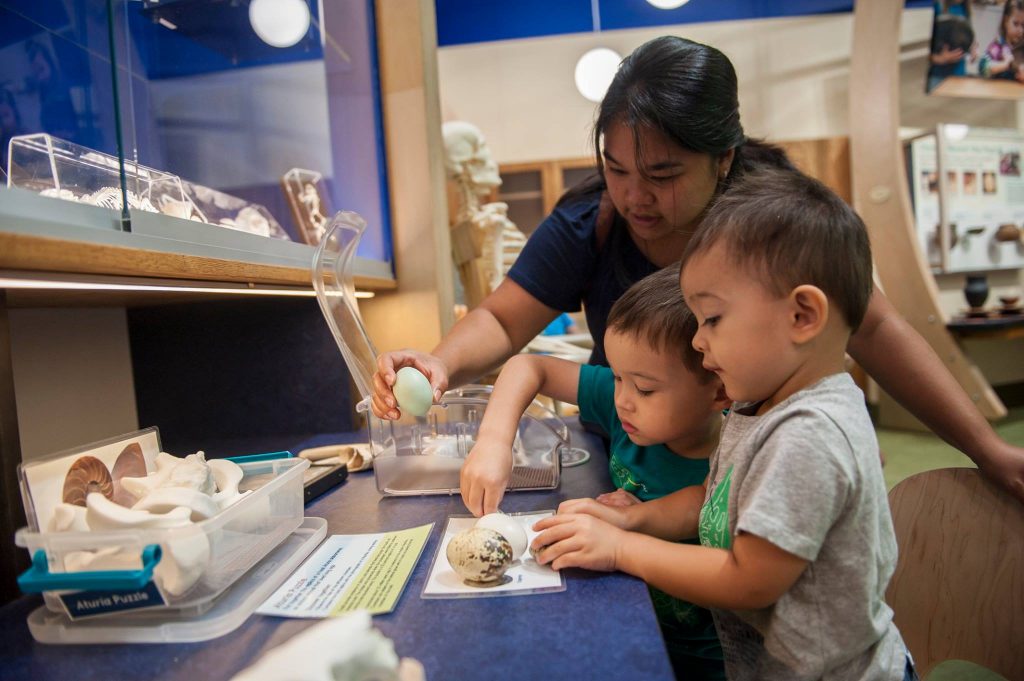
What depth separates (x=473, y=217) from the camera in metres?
2.68

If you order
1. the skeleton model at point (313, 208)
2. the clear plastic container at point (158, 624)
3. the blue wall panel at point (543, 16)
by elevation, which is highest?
the blue wall panel at point (543, 16)

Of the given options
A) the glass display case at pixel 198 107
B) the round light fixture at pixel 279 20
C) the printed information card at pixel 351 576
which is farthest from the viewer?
the round light fixture at pixel 279 20

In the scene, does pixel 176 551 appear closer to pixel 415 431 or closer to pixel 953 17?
pixel 415 431

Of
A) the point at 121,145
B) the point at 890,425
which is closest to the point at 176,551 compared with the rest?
the point at 121,145

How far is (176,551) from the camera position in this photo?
22.7 inches

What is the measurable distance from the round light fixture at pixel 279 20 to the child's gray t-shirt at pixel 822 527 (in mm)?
1611

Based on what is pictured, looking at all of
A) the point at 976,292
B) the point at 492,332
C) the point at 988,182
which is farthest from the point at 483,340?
the point at 988,182

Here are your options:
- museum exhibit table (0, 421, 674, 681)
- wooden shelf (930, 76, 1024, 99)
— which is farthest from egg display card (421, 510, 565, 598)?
wooden shelf (930, 76, 1024, 99)

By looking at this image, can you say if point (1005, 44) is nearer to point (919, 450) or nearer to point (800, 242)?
point (919, 450)

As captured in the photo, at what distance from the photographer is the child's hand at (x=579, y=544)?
0.68 meters

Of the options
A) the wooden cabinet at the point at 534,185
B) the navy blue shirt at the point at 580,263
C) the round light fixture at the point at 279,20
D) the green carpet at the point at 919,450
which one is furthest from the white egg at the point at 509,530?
the wooden cabinet at the point at 534,185

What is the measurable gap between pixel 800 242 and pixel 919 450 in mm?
3485

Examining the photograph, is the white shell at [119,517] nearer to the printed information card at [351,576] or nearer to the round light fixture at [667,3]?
→ the printed information card at [351,576]

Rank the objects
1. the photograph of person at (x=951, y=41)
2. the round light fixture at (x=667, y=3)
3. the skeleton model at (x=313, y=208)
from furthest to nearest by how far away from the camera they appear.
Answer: the photograph of person at (x=951, y=41) < the round light fixture at (x=667, y=3) < the skeleton model at (x=313, y=208)
